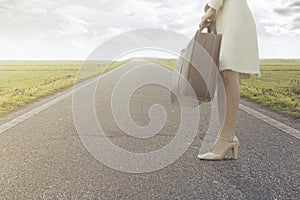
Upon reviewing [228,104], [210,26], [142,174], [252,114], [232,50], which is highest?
[210,26]

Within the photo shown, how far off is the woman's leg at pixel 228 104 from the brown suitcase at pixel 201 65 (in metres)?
0.11

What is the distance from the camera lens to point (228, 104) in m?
2.96

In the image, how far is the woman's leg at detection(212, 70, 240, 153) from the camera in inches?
114

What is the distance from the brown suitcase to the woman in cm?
7

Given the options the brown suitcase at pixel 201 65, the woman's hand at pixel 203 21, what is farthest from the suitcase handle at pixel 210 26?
the brown suitcase at pixel 201 65

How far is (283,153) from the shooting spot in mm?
3221

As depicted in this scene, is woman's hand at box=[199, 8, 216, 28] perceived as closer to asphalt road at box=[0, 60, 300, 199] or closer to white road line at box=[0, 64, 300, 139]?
asphalt road at box=[0, 60, 300, 199]

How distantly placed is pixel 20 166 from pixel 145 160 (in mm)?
1007

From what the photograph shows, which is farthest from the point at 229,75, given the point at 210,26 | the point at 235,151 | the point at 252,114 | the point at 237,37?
the point at 252,114

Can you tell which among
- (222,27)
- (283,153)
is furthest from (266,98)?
(222,27)

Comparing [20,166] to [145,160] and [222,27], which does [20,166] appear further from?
[222,27]

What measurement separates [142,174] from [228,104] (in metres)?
0.91

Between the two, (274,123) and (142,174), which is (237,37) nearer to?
(142,174)

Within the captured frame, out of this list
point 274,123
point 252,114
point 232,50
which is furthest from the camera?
point 252,114
